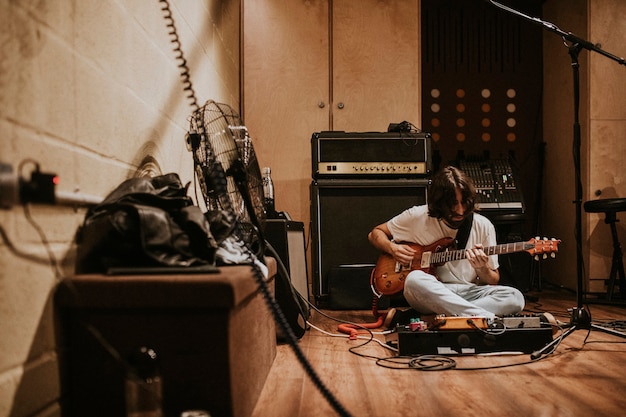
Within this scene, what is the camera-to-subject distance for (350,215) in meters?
3.61

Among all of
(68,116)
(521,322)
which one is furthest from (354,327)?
(68,116)

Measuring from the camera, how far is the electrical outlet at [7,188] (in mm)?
874

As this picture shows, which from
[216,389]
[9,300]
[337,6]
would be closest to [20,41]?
[9,300]

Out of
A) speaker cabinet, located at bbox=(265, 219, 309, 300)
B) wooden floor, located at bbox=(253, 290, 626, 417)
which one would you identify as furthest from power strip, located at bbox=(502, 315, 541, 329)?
speaker cabinet, located at bbox=(265, 219, 309, 300)

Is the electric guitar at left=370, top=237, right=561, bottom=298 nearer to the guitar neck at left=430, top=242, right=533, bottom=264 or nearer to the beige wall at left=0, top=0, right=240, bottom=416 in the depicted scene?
the guitar neck at left=430, top=242, right=533, bottom=264

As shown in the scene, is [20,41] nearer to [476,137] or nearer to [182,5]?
[182,5]

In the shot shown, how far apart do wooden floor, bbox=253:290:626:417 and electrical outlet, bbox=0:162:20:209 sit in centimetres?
90

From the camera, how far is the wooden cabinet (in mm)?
4117

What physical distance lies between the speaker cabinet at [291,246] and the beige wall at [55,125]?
968mm

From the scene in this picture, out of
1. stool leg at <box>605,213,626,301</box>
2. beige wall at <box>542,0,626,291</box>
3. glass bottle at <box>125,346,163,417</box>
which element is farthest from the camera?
beige wall at <box>542,0,626,291</box>

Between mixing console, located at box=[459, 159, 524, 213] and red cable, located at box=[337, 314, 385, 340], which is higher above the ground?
mixing console, located at box=[459, 159, 524, 213]

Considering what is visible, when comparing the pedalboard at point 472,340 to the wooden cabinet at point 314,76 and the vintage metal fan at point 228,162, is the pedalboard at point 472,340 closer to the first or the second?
the vintage metal fan at point 228,162

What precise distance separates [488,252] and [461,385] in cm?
109

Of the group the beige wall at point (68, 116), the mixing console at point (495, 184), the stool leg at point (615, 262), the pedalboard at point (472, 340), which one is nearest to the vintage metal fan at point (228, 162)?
the beige wall at point (68, 116)
